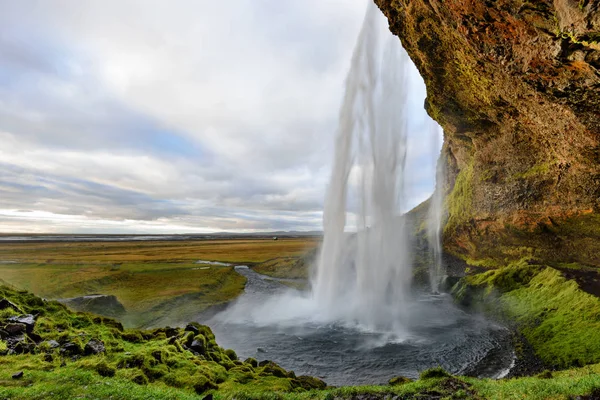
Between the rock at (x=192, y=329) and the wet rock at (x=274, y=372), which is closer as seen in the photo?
the wet rock at (x=274, y=372)

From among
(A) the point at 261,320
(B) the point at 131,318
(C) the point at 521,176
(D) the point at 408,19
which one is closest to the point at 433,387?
(A) the point at 261,320

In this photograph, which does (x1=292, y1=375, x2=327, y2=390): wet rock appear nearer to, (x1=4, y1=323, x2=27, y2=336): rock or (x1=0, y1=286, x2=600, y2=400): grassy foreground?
(x1=0, y1=286, x2=600, y2=400): grassy foreground

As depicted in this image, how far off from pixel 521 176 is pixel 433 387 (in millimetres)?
31946

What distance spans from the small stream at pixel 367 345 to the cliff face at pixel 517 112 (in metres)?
14.8

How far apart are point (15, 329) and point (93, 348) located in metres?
3.84

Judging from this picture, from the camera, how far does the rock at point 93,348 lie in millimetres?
12684

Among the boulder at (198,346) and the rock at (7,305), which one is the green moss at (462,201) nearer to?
the boulder at (198,346)

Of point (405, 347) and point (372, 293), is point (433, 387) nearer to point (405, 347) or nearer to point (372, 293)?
point (405, 347)

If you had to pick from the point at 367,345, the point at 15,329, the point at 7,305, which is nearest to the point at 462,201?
the point at 367,345

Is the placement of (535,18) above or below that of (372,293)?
above

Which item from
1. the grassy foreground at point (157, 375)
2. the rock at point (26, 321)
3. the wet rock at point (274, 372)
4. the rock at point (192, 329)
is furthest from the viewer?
the rock at point (192, 329)

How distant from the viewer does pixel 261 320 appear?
28.6m

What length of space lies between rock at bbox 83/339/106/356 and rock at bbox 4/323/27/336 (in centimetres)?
317

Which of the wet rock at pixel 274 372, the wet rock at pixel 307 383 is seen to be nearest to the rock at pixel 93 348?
the wet rock at pixel 274 372
